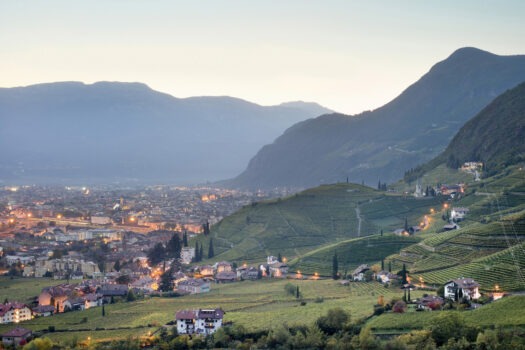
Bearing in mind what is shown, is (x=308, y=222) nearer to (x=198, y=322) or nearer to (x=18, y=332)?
(x=198, y=322)

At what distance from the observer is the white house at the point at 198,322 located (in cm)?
6656

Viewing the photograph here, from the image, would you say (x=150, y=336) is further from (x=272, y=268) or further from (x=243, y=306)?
(x=272, y=268)

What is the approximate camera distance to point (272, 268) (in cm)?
10294

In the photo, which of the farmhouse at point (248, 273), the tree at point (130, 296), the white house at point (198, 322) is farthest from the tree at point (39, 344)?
the farmhouse at point (248, 273)

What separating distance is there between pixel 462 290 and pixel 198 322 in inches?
1013

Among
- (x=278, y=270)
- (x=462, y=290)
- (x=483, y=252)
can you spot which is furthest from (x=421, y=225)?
(x=462, y=290)

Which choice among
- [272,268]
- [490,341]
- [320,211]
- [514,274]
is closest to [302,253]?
[272,268]

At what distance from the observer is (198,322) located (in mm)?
67188

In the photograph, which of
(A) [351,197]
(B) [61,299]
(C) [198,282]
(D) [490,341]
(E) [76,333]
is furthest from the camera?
(A) [351,197]

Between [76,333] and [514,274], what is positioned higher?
[514,274]

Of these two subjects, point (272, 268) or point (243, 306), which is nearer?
point (243, 306)

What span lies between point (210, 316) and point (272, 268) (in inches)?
1416

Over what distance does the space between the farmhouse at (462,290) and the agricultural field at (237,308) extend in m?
4.44

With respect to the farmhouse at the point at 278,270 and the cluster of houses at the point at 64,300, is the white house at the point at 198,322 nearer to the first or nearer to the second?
the cluster of houses at the point at 64,300
